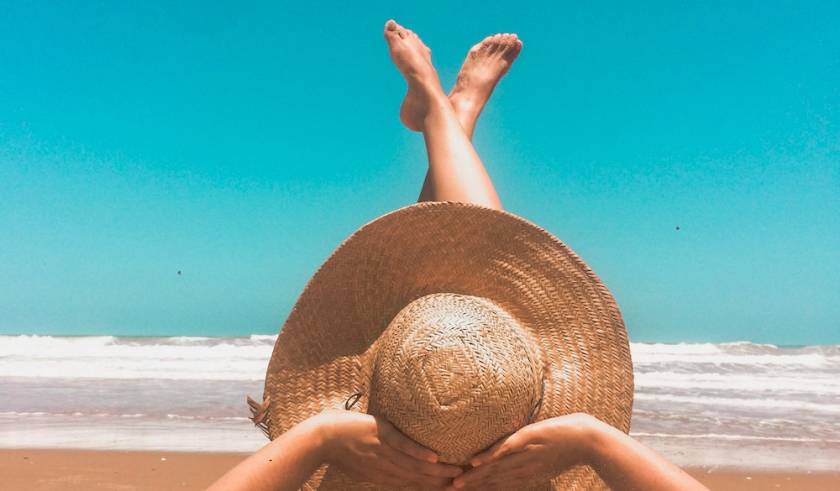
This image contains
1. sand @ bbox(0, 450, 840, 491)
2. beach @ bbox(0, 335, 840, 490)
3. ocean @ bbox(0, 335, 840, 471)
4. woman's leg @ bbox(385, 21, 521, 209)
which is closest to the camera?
woman's leg @ bbox(385, 21, 521, 209)

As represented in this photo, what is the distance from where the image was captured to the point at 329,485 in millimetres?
2105

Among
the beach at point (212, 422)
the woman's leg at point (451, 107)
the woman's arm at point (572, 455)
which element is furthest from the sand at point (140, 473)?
the woman's arm at point (572, 455)

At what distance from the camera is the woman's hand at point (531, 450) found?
1.84 metres

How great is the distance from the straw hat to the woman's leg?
69 cm

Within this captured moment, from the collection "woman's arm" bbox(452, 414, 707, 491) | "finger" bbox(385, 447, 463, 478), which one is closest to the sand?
"finger" bbox(385, 447, 463, 478)

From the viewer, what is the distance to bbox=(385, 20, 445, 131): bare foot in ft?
12.1

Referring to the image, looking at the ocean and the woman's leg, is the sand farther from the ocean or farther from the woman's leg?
the woman's leg

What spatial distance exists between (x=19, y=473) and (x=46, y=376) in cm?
639

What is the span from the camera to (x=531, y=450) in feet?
6.13

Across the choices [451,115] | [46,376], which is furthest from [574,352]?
[46,376]

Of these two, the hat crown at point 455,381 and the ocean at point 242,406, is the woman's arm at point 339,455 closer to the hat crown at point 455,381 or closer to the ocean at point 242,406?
the hat crown at point 455,381

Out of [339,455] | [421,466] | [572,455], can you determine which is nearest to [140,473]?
[339,455]

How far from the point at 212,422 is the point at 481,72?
389 cm

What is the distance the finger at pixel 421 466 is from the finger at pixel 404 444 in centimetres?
2
